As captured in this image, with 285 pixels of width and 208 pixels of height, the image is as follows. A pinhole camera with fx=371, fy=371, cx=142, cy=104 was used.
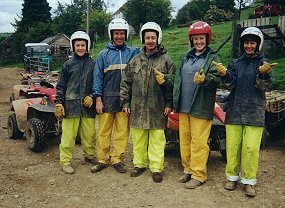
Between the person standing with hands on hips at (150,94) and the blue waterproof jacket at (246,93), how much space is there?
0.81m

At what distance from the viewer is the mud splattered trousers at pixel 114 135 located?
5.17 meters

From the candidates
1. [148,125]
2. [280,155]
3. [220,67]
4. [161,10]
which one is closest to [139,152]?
[148,125]

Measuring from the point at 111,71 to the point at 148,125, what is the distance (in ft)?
3.04

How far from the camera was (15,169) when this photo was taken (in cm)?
538

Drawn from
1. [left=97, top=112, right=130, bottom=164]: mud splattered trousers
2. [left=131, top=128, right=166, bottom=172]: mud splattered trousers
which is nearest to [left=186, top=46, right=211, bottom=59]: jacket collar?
[left=131, top=128, right=166, bottom=172]: mud splattered trousers

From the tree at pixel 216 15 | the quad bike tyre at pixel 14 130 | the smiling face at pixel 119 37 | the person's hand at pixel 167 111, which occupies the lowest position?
the quad bike tyre at pixel 14 130

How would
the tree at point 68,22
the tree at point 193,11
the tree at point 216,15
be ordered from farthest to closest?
the tree at point 68,22 → the tree at point 193,11 → the tree at point 216,15

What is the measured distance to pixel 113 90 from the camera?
513 cm

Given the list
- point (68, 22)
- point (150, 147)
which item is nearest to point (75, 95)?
point (150, 147)

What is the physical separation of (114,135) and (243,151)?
1.80 meters

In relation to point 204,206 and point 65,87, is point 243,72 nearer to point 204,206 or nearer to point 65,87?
point 204,206

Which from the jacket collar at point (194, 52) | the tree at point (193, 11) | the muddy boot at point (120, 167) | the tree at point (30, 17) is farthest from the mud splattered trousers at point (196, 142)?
the tree at point (30, 17)

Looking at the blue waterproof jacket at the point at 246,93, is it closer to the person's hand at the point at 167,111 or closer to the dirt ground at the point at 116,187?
the person's hand at the point at 167,111

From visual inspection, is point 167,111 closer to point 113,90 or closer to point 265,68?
point 113,90
